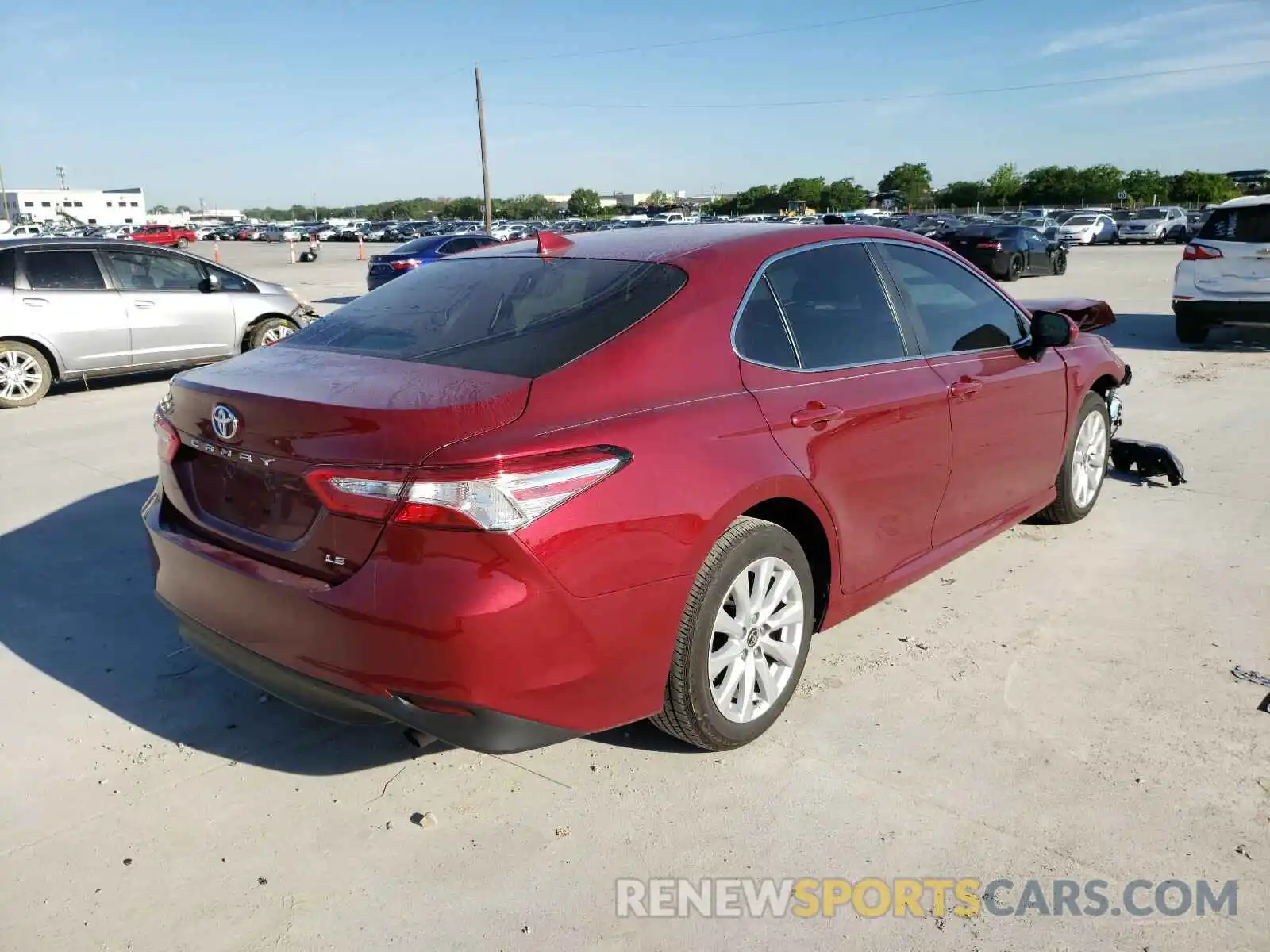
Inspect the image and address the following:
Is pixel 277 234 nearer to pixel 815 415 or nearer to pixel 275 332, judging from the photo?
pixel 275 332

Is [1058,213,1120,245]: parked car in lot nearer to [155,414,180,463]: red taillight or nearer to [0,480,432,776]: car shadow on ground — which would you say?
[0,480,432,776]: car shadow on ground

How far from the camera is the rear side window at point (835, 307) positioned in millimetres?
3424

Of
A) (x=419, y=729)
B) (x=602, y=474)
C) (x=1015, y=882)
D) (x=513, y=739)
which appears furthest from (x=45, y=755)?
(x=1015, y=882)

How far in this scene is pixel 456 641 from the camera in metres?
2.44

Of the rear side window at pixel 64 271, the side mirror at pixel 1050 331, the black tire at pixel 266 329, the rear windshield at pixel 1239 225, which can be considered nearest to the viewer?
the side mirror at pixel 1050 331

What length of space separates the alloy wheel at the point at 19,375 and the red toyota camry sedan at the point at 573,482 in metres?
7.24

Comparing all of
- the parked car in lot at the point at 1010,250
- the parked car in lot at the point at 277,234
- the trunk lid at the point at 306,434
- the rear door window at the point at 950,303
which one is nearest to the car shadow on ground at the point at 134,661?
the trunk lid at the point at 306,434

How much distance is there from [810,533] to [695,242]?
110 cm

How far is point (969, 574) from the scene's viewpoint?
4.74 meters

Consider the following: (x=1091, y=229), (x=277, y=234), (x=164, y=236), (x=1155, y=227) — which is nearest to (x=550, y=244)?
(x=1155, y=227)

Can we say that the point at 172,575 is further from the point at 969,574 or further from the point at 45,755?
the point at 969,574

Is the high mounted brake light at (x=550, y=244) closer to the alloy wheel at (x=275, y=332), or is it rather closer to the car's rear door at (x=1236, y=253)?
the alloy wheel at (x=275, y=332)

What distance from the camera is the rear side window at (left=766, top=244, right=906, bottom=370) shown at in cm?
342

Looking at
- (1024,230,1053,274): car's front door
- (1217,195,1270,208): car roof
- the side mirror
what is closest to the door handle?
the side mirror
